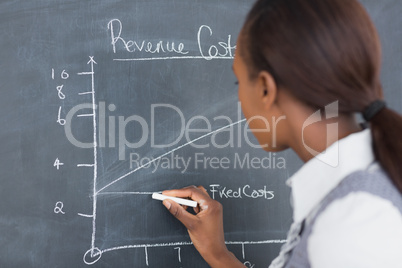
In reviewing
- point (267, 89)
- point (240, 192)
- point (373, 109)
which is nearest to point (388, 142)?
point (373, 109)

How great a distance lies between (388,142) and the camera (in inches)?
25.1

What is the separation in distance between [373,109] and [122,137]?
2.19 ft

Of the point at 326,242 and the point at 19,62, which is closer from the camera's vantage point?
the point at 326,242

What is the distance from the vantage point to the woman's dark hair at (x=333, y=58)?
642mm

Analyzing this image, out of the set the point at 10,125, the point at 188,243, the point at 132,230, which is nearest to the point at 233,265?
the point at 188,243

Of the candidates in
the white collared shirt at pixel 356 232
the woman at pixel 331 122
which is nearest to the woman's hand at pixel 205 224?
the woman at pixel 331 122

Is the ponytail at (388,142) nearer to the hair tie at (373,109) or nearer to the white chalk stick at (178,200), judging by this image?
the hair tie at (373,109)

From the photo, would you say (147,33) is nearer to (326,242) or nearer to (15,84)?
(15,84)

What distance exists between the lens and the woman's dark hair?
2.11ft

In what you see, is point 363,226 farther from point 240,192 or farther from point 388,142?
point 240,192

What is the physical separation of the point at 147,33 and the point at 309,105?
58 cm

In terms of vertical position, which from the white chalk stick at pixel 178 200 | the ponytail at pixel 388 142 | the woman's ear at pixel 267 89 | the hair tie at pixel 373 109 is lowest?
the white chalk stick at pixel 178 200

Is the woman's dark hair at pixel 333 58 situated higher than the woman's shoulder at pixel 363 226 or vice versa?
the woman's dark hair at pixel 333 58

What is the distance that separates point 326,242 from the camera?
2.00 ft
